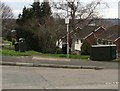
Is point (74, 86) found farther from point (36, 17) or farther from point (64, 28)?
point (36, 17)


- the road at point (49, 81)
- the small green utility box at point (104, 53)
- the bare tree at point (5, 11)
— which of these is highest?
the bare tree at point (5, 11)

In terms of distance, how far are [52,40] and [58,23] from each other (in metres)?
2.70

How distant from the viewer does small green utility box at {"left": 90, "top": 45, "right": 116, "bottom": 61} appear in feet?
53.9

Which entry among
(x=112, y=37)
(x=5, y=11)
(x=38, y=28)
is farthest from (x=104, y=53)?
(x=5, y=11)

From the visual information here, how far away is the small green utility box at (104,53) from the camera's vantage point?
53.9ft

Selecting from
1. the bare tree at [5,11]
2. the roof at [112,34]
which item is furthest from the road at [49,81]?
the bare tree at [5,11]

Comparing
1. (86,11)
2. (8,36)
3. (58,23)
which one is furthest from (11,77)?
(8,36)

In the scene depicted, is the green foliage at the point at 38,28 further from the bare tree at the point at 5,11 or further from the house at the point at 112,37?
the house at the point at 112,37

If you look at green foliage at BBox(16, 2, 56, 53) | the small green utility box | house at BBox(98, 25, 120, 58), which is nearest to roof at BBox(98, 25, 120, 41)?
house at BBox(98, 25, 120, 58)

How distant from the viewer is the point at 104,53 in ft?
54.9

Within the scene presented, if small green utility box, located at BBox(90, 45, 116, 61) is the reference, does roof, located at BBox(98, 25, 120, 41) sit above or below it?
above

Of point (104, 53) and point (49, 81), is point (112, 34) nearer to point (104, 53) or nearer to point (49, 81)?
point (104, 53)

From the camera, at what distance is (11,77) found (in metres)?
8.62

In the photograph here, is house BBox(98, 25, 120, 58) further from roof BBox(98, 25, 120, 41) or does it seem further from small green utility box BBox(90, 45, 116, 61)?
small green utility box BBox(90, 45, 116, 61)
